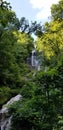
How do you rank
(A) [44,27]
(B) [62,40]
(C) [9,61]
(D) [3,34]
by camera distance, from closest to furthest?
(D) [3,34], (C) [9,61], (B) [62,40], (A) [44,27]

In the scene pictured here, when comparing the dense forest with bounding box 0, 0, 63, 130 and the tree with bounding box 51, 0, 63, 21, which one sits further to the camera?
the tree with bounding box 51, 0, 63, 21

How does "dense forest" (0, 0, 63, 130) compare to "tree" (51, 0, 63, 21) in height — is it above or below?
below

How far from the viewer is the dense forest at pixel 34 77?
818cm

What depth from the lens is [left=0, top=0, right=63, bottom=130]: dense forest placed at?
8.18 m

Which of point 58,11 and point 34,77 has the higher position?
point 58,11

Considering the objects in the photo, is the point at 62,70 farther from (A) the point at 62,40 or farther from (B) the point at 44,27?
(B) the point at 44,27

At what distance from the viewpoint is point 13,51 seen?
24.8m

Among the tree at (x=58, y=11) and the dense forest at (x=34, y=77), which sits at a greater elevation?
the tree at (x=58, y=11)

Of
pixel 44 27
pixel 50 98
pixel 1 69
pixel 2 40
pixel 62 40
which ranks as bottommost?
pixel 50 98

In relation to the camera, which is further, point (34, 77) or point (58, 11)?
point (58, 11)

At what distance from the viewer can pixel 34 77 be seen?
10453mm

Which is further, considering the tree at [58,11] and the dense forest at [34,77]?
the tree at [58,11]

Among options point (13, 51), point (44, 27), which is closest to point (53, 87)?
point (13, 51)

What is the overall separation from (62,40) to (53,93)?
21.9 m
